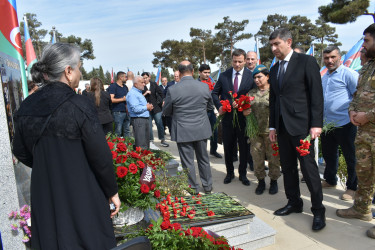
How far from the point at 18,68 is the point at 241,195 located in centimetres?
335

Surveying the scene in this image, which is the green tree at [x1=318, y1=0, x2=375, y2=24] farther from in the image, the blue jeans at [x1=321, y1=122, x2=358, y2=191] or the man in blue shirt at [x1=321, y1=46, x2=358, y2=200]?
the blue jeans at [x1=321, y1=122, x2=358, y2=191]

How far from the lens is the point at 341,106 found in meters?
4.00

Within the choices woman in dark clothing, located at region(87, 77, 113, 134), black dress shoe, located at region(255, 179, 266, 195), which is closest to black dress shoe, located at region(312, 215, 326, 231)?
black dress shoe, located at region(255, 179, 266, 195)

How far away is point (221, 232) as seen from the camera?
2852mm

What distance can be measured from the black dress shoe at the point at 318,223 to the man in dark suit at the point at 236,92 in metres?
1.63

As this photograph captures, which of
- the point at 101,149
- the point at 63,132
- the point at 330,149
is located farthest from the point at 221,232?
the point at 330,149

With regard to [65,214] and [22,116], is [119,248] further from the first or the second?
[22,116]

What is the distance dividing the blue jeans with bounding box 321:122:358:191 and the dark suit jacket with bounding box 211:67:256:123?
1331 mm

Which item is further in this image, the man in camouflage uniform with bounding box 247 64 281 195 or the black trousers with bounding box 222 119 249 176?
the black trousers with bounding box 222 119 249 176

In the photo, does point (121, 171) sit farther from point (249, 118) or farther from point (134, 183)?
point (249, 118)

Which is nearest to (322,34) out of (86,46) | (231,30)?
(231,30)

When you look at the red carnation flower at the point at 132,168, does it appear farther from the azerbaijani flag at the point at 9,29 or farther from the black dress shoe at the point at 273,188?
the black dress shoe at the point at 273,188

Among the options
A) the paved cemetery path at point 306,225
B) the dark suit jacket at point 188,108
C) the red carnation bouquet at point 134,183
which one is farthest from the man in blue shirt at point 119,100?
the red carnation bouquet at point 134,183

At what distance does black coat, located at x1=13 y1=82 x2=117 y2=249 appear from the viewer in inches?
64.0
